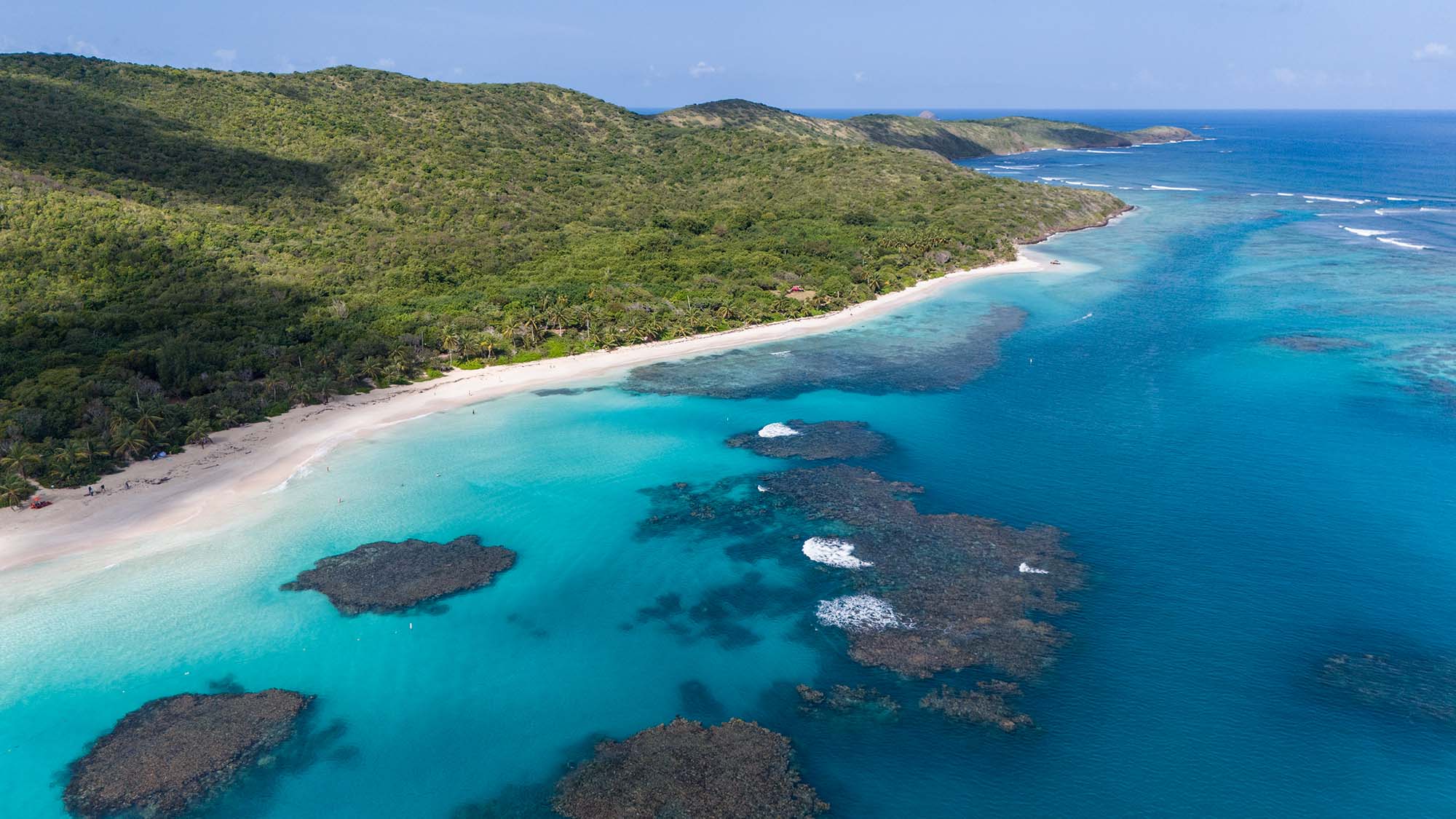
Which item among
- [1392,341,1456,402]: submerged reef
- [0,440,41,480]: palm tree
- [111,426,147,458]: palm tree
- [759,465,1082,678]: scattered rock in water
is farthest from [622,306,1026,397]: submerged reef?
[0,440,41,480]: palm tree

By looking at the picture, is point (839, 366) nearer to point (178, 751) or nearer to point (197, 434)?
point (197, 434)

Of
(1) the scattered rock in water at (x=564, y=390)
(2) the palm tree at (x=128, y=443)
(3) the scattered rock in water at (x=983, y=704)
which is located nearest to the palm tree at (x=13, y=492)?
(2) the palm tree at (x=128, y=443)

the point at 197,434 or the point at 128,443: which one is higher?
the point at 128,443

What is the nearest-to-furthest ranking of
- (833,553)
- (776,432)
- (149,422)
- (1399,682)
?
(1399,682)
(833,553)
(149,422)
(776,432)

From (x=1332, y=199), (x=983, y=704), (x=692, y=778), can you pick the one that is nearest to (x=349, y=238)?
(x=692, y=778)

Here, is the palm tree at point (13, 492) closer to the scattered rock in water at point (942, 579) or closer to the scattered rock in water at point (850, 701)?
the scattered rock in water at point (942, 579)

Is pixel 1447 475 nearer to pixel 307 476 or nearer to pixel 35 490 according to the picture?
pixel 307 476
